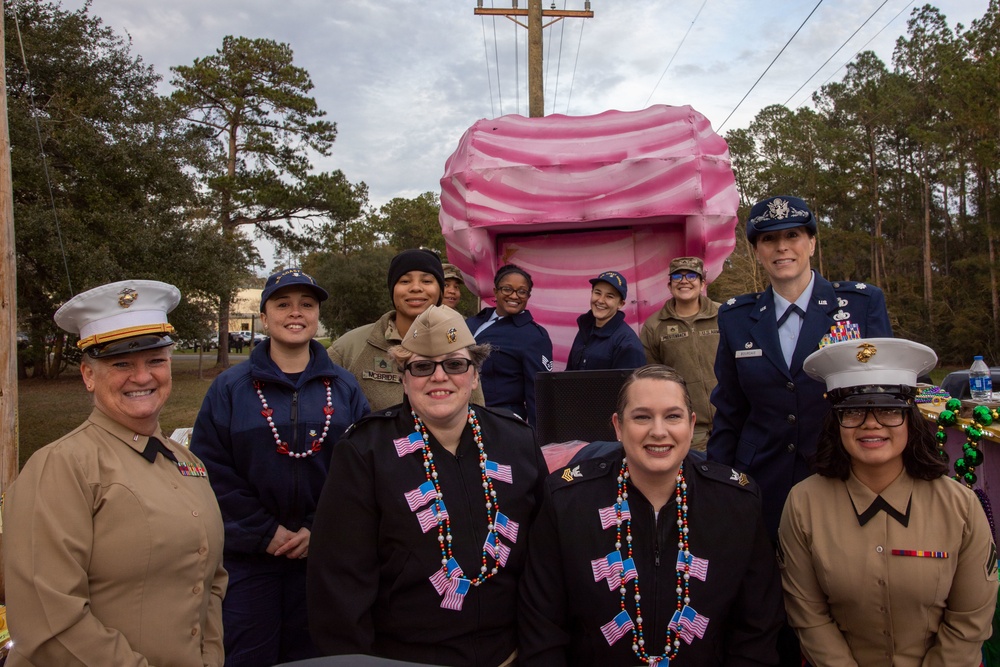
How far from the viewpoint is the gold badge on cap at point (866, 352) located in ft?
6.89

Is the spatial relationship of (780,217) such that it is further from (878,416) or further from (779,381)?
(878,416)

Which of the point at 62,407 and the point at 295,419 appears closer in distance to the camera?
the point at 295,419

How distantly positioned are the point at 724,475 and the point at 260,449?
65.0 inches

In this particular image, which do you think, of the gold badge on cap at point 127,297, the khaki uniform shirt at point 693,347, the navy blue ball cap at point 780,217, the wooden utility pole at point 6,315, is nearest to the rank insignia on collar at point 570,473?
the navy blue ball cap at point 780,217

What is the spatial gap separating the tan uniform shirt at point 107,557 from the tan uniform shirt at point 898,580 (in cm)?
176

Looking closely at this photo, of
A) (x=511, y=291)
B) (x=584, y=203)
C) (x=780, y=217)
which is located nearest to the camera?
(x=780, y=217)

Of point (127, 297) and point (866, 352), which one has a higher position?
point (127, 297)

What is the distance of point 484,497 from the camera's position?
2113mm

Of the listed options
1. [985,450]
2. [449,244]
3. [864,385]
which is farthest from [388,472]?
[449,244]

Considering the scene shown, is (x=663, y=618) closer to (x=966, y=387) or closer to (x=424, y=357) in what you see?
(x=424, y=357)

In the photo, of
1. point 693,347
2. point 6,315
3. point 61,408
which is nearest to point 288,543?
point 693,347

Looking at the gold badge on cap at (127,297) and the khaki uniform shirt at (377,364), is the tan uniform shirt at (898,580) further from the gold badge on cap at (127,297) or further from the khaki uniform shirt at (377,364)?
the gold badge on cap at (127,297)

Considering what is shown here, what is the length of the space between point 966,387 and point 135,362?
7593 mm

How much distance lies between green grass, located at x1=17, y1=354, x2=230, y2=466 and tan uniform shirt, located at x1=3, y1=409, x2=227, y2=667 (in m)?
8.97
